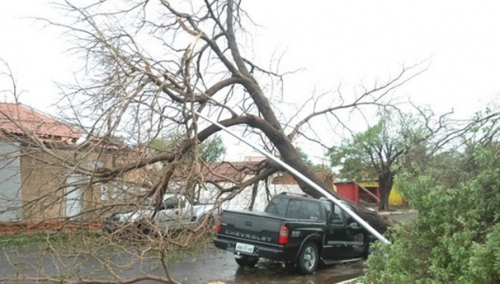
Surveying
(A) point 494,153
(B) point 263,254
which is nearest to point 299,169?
(B) point 263,254

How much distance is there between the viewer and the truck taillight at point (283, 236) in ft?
35.1

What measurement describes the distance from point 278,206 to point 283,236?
188 centimetres

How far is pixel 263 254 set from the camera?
10734 millimetres

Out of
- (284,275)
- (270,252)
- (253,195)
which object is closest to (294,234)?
(270,252)

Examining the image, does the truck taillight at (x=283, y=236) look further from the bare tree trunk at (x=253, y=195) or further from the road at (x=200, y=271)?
the bare tree trunk at (x=253, y=195)

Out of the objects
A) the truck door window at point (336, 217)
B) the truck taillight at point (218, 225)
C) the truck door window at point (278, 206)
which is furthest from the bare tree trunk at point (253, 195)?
the truck door window at point (336, 217)

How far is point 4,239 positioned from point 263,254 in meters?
8.83

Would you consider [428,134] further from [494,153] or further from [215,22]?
[215,22]

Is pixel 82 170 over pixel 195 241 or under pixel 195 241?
over

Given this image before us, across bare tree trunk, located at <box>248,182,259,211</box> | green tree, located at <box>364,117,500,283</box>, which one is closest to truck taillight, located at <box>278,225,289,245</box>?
bare tree trunk, located at <box>248,182,259,211</box>

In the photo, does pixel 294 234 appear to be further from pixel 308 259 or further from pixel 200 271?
pixel 200 271

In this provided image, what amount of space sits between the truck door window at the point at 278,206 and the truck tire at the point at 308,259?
1186 mm

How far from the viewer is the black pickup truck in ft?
35.5

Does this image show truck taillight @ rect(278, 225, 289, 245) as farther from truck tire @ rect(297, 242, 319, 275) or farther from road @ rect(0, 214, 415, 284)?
road @ rect(0, 214, 415, 284)
